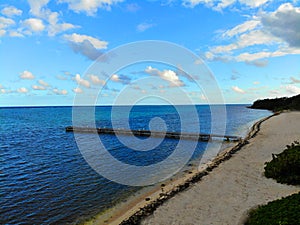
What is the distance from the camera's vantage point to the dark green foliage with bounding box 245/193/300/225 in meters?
7.11

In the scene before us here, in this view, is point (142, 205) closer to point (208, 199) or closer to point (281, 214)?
point (208, 199)

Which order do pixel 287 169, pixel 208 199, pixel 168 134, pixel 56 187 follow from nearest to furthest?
1. pixel 208 199
2. pixel 287 169
3. pixel 56 187
4. pixel 168 134

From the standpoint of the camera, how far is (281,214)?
763 centimetres

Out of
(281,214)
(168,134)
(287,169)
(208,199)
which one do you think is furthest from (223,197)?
(168,134)

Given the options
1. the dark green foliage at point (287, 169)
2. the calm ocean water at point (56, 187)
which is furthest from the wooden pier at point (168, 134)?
the dark green foliage at point (287, 169)

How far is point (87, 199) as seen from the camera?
15.1 m

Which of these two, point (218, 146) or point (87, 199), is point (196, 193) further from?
point (218, 146)

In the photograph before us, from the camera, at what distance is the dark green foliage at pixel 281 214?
23.3ft

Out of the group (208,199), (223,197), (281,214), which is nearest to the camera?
(281,214)

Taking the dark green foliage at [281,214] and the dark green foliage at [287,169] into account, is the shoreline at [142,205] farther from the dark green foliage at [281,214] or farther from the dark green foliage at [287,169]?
the dark green foliage at [281,214]

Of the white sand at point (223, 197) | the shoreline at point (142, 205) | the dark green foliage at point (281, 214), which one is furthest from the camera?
the shoreline at point (142, 205)

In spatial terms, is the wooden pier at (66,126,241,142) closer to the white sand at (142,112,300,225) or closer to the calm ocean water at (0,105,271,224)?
the calm ocean water at (0,105,271,224)

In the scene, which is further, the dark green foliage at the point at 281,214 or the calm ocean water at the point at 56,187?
the calm ocean water at the point at 56,187

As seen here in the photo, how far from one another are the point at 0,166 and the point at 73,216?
1424 cm
